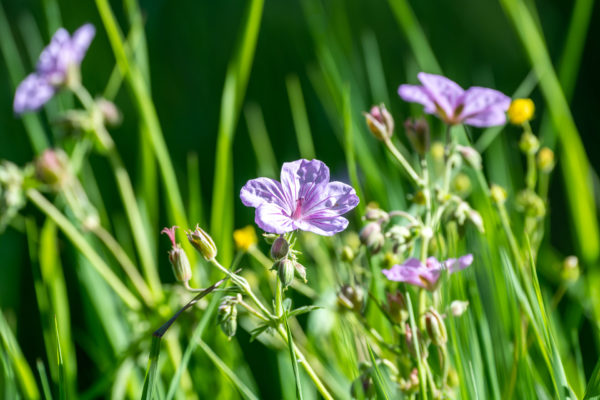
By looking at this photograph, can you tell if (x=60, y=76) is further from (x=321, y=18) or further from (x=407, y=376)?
(x=407, y=376)

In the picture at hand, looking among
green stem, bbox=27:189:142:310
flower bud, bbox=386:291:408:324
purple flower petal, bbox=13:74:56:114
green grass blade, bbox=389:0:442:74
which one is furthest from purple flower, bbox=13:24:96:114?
flower bud, bbox=386:291:408:324

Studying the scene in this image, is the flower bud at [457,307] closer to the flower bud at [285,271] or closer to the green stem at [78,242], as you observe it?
the flower bud at [285,271]

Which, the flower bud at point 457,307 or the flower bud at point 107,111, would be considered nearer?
the flower bud at point 457,307

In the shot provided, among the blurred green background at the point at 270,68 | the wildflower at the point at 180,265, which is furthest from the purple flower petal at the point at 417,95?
the blurred green background at the point at 270,68

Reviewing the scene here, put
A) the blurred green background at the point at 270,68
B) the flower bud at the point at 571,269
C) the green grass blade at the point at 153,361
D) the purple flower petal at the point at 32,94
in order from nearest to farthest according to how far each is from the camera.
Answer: the green grass blade at the point at 153,361, the flower bud at the point at 571,269, the purple flower petal at the point at 32,94, the blurred green background at the point at 270,68

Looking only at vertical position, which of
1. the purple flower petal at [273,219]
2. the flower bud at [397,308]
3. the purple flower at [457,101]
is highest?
the purple flower at [457,101]

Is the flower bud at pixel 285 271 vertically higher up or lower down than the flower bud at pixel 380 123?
lower down

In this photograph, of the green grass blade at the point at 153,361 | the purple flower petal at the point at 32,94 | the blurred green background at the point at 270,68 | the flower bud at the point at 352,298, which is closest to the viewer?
the green grass blade at the point at 153,361
